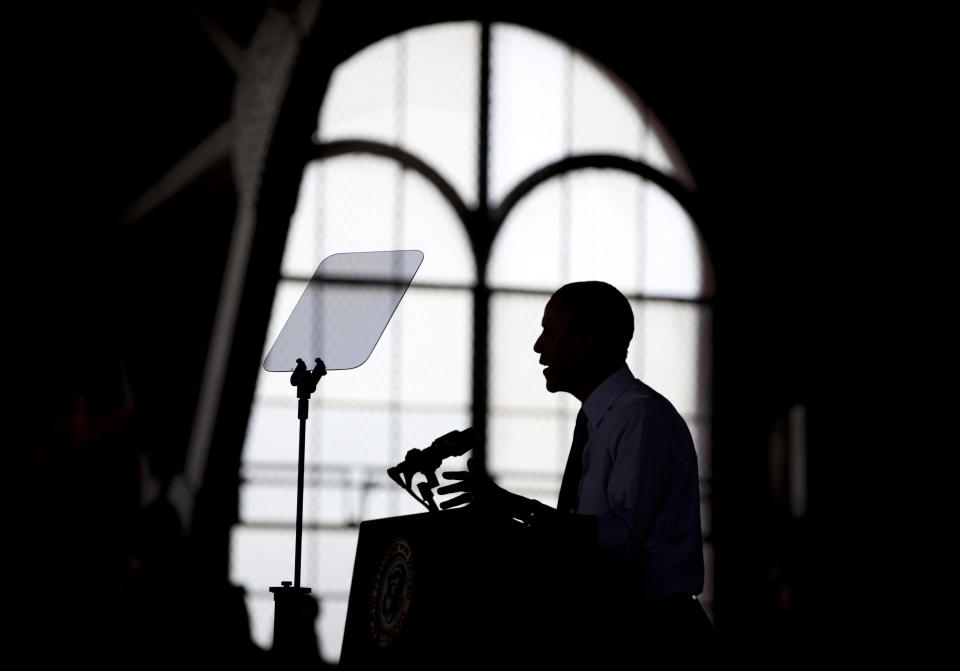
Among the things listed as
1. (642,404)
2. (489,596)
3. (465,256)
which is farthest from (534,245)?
(489,596)

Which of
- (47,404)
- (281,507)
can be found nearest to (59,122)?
(47,404)

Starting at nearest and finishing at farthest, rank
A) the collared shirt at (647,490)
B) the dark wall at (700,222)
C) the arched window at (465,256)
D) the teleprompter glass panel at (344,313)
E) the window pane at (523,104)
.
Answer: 1. the collared shirt at (647,490)
2. the teleprompter glass panel at (344,313)
3. the dark wall at (700,222)
4. the arched window at (465,256)
5. the window pane at (523,104)

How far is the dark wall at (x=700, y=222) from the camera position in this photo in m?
6.36

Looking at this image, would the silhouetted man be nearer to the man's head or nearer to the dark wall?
the man's head

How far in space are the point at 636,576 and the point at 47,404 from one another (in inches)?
186

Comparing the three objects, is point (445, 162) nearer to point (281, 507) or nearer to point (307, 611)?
point (281, 507)

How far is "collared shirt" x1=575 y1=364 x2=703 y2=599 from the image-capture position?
224cm

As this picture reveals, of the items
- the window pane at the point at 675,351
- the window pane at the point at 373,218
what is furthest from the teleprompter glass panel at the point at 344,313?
the window pane at the point at 675,351

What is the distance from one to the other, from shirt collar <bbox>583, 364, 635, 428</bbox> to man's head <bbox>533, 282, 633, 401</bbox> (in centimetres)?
2

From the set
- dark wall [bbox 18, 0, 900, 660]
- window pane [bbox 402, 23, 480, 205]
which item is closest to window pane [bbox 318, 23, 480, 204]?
window pane [bbox 402, 23, 480, 205]

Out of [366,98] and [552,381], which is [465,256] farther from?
[552,381]

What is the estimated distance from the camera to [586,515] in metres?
2.19

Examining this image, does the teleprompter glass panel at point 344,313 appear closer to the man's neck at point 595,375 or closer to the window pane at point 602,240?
the man's neck at point 595,375

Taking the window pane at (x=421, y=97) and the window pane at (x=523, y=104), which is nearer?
the window pane at (x=421, y=97)
